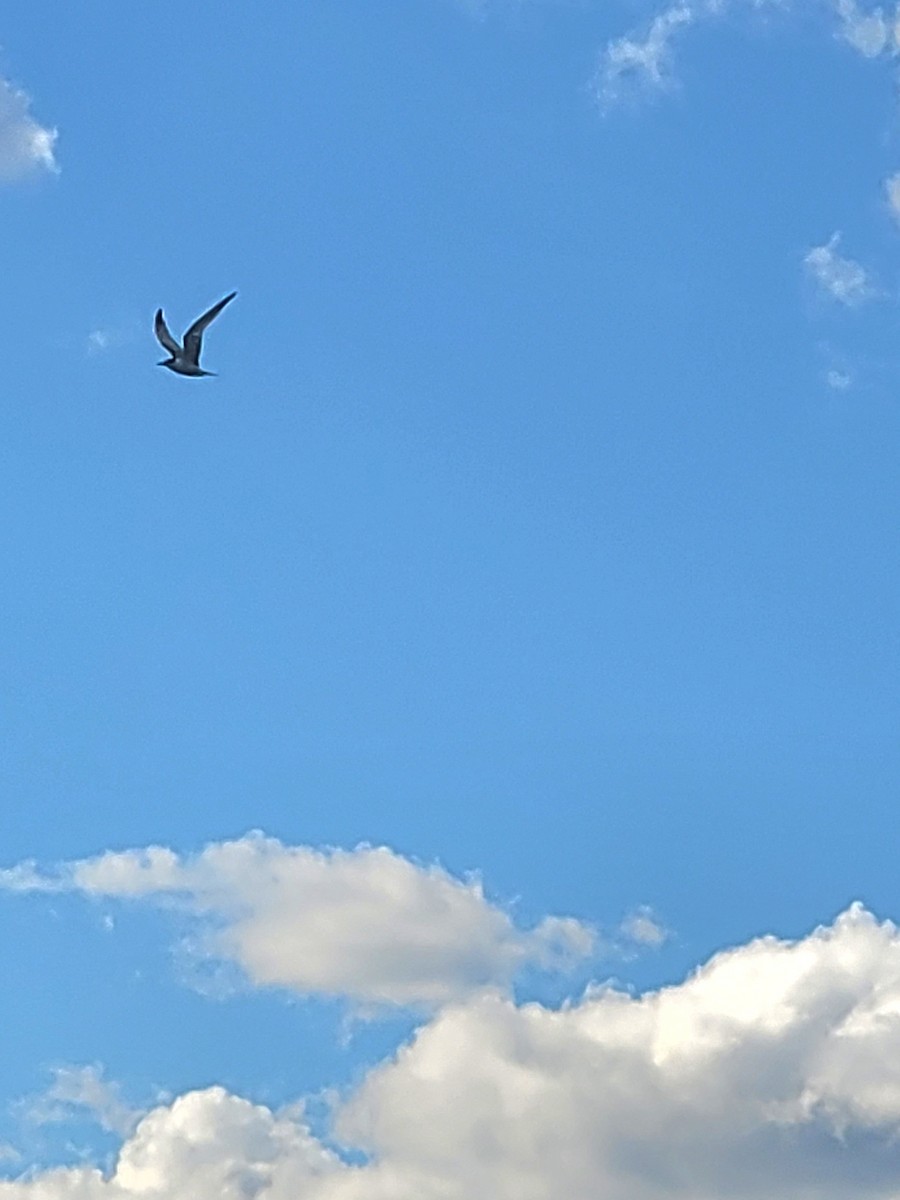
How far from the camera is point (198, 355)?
527 feet
